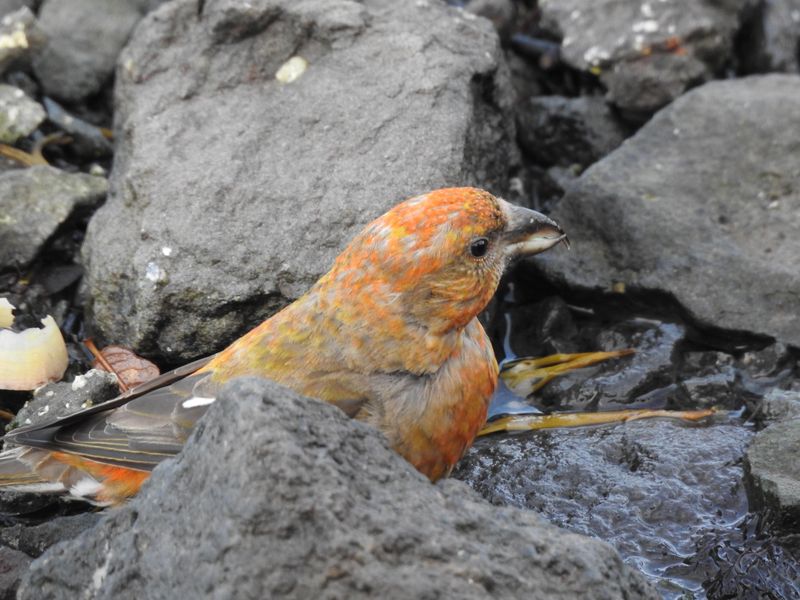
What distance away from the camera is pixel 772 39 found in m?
6.71

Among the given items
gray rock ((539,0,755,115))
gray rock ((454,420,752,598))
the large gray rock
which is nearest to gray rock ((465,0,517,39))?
gray rock ((539,0,755,115))

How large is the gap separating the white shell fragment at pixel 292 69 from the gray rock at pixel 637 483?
2.07 m

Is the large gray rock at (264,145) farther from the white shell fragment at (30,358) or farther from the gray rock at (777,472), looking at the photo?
the gray rock at (777,472)

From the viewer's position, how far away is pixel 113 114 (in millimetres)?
6234

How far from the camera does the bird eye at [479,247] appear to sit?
385cm

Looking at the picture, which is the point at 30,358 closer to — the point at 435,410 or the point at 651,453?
the point at 435,410

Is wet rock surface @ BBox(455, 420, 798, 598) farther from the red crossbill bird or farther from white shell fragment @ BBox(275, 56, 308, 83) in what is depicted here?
white shell fragment @ BBox(275, 56, 308, 83)

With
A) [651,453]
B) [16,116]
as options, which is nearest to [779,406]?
[651,453]

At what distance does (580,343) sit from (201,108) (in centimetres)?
215

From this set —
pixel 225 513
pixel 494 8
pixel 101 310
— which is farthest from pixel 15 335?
pixel 494 8

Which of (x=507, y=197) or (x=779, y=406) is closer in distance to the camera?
(x=779, y=406)

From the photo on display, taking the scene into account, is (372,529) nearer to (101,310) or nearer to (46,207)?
(101,310)

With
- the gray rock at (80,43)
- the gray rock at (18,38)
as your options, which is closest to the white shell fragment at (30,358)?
the gray rock at (18,38)

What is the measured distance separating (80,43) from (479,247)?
11.3 feet
